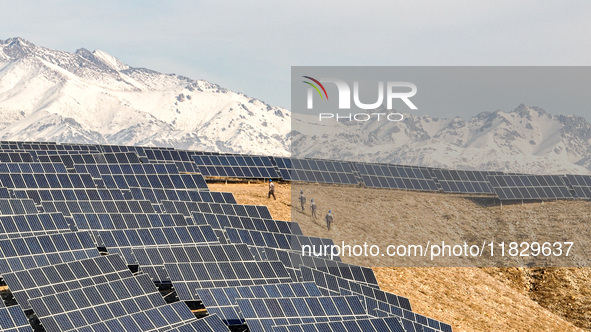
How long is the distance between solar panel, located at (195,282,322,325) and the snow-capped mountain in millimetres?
26604

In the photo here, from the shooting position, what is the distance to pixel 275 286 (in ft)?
89.1

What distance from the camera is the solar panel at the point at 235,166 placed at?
183ft

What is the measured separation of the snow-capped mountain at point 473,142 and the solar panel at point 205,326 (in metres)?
31.4

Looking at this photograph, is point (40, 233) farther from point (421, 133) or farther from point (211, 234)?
point (421, 133)

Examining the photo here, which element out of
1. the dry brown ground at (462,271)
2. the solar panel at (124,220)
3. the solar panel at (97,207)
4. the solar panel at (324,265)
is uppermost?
the solar panel at (97,207)

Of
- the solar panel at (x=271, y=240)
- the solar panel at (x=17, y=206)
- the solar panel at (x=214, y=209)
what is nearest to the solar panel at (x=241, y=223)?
the solar panel at (x=214, y=209)

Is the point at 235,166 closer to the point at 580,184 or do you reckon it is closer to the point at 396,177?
the point at 396,177

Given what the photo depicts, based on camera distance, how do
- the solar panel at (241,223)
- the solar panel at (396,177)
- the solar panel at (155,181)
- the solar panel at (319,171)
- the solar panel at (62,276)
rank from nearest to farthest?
the solar panel at (62,276), the solar panel at (241,223), the solar panel at (155,181), the solar panel at (396,177), the solar panel at (319,171)

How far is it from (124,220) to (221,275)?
20.6ft

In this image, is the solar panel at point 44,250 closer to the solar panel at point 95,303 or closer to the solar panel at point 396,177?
the solar panel at point 95,303

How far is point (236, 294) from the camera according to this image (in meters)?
25.6

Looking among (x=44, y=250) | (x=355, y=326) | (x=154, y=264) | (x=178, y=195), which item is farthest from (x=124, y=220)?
(x=355, y=326)

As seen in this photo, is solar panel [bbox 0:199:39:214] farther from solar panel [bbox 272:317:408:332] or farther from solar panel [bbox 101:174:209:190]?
solar panel [bbox 272:317:408:332]

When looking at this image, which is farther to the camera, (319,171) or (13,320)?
(319,171)
